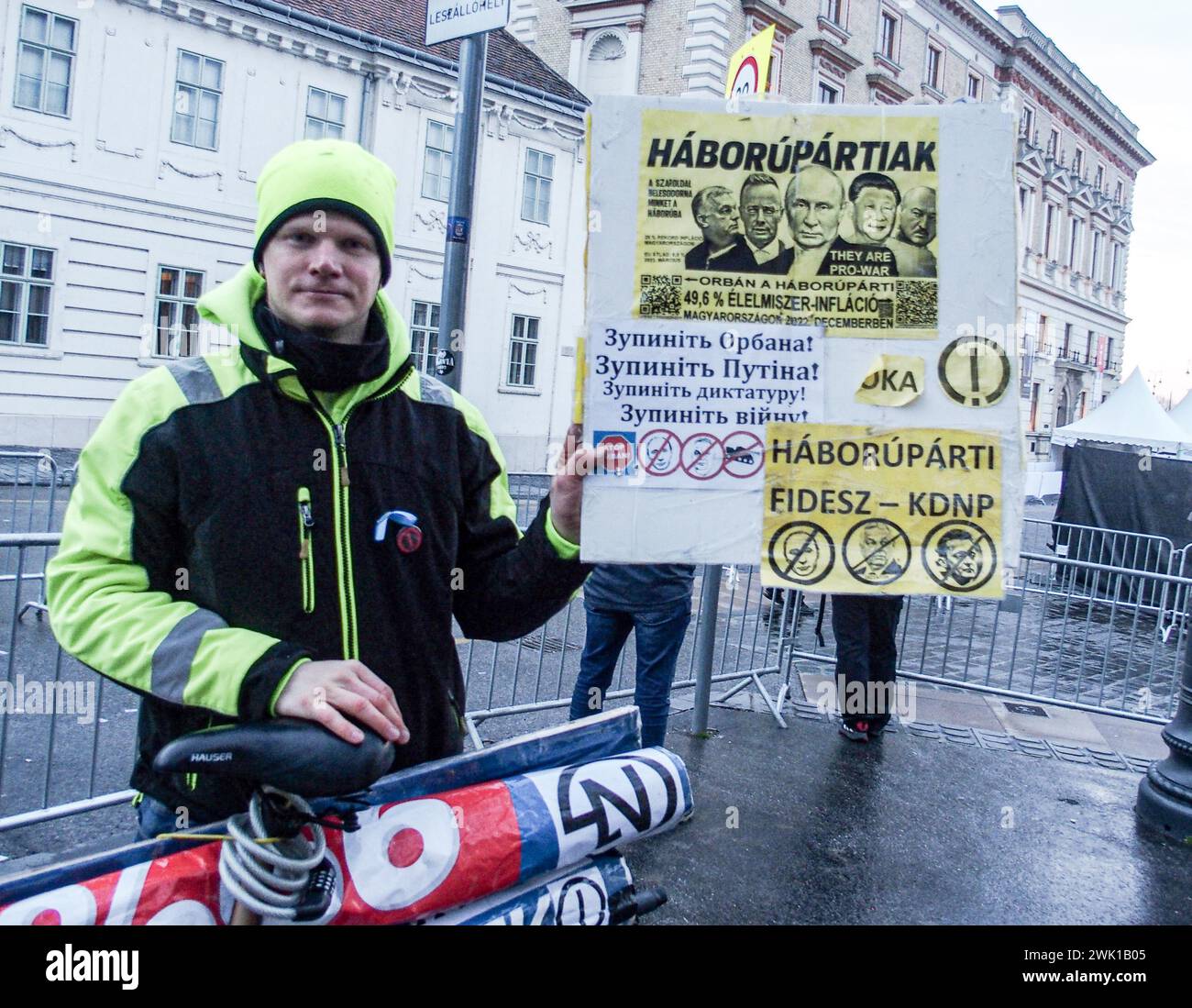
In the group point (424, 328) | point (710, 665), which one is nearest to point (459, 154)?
point (710, 665)

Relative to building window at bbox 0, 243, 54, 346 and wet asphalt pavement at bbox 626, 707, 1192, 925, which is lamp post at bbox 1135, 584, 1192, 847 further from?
building window at bbox 0, 243, 54, 346

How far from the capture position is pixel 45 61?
18984 millimetres

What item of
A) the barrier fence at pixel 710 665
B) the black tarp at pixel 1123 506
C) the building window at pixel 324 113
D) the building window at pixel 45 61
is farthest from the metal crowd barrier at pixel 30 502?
the building window at pixel 324 113

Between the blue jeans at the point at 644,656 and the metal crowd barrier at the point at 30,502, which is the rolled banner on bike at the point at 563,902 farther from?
the metal crowd barrier at the point at 30,502

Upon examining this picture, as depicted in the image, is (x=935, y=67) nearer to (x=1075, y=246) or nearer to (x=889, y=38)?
(x=889, y=38)

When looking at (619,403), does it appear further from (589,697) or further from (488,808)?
(589,697)

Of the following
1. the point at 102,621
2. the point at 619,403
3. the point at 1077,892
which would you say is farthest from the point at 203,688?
the point at 1077,892

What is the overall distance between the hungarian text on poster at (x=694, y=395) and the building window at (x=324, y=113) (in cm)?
2227

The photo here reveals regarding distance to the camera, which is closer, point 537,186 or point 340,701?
point 340,701

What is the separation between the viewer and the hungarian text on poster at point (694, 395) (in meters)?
2.02

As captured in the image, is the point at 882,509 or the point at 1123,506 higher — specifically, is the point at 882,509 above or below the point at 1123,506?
below

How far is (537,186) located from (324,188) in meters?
25.7

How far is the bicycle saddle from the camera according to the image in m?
1.59

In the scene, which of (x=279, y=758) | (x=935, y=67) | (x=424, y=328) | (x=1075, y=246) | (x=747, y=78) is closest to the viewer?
(x=279, y=758)
